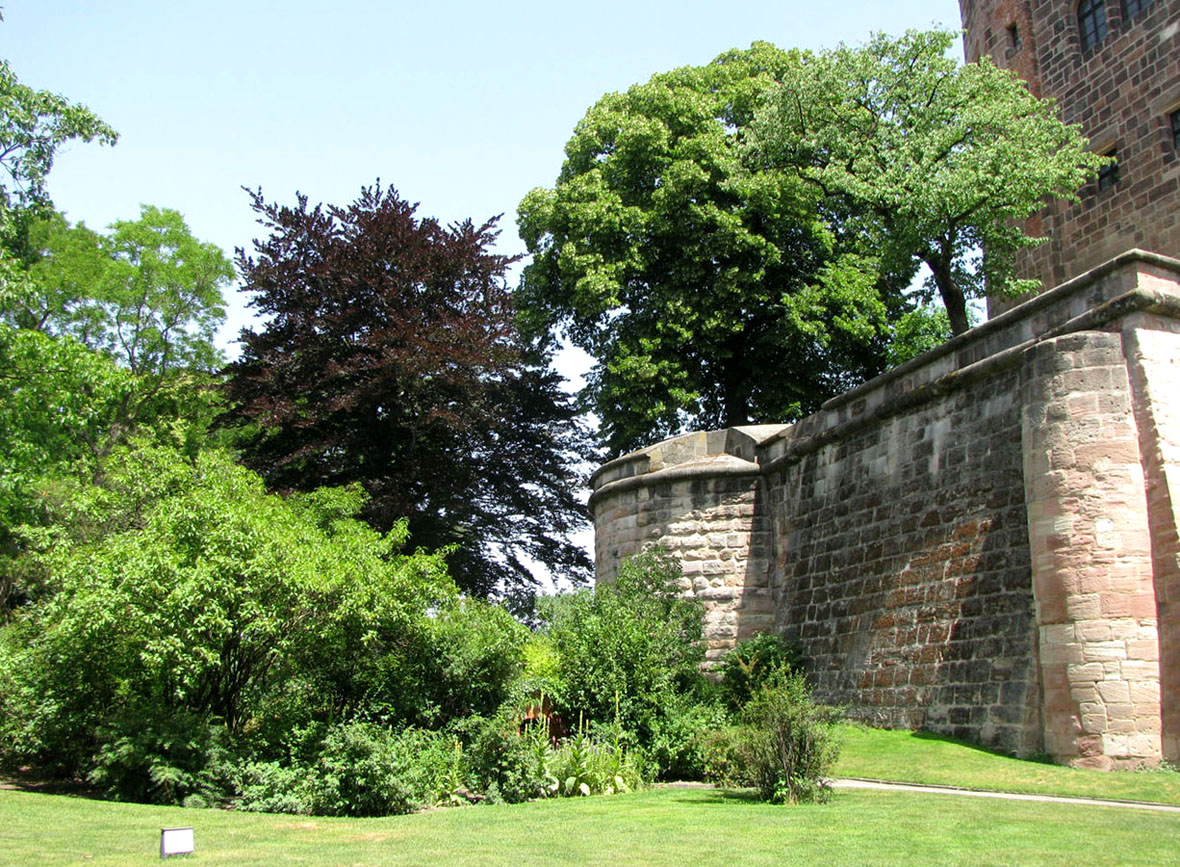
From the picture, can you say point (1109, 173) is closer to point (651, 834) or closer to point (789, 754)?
point (789, 754)

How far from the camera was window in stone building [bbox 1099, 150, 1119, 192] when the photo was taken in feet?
63.6

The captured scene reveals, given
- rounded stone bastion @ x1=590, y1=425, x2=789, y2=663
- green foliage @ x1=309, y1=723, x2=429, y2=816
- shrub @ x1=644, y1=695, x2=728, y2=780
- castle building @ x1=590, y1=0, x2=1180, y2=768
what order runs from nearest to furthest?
castle building @ x1=590, y1=0, x2=1180, y2=768
green foliage @ x1=309, y1=723, x2=429, y2=816
shrub @ x1=644, y1=695, x2=728, y2=780
rounded stone bastion @ x1=590, y1=425, x2=789, y2=663

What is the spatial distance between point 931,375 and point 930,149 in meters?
5.92

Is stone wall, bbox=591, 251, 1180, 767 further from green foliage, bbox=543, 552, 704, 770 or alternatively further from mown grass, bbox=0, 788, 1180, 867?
mown grass, bbox=0, 788, 1180, 867

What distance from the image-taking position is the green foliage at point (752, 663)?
1262cm

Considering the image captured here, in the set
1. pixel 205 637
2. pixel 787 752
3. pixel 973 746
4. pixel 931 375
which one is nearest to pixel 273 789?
pixel 205 637

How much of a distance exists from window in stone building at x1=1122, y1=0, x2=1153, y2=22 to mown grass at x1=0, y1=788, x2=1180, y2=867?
16508mm

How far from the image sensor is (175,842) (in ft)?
20.6

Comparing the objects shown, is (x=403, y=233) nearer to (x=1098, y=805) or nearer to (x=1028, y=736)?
(x=1028, y=736)

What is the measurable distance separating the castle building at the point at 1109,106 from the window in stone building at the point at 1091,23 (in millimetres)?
19

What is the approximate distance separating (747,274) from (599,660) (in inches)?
404

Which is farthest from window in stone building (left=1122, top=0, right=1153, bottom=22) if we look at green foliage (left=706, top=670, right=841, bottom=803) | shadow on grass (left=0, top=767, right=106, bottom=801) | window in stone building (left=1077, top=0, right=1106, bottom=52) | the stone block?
shadow on grass (left=0, top=767, right=106, bottom=801)

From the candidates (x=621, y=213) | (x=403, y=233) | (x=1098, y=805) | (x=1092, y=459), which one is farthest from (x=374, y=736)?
(x=621, y=213)

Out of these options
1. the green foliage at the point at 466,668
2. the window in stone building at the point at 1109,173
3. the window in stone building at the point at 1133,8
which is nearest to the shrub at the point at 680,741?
the green foliage at the point at 466,668
